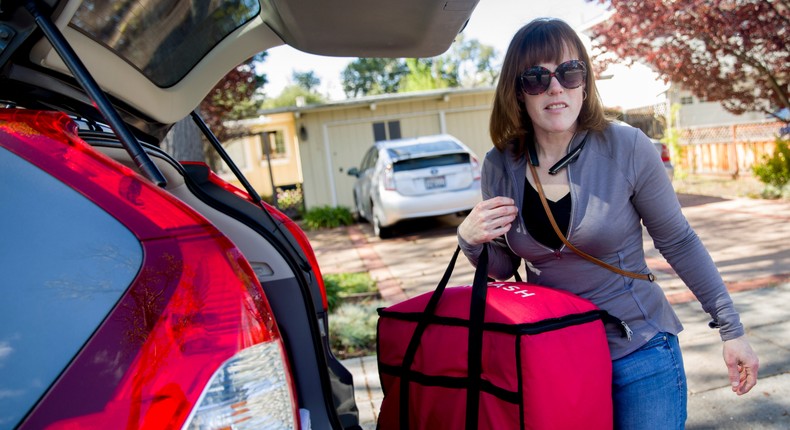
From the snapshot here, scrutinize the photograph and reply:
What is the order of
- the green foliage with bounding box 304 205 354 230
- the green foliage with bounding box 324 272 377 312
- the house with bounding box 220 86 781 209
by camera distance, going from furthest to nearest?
the house with bounding box 220 86 781 209 → the green foliage with bounding box 304 205 354 230 → the green foliage with bounding box 324 272 377 312

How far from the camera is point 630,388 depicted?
1.84m

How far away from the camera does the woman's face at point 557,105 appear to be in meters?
1.99

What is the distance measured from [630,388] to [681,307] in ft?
12.4

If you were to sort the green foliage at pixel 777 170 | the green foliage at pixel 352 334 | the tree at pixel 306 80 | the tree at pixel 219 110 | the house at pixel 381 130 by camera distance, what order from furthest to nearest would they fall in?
the tree at pixel 306 80
the house at pixel 381 130
the green foliage at pixel 777 170
the tree at pixel 219 110
the green foliage at pixel 352 334

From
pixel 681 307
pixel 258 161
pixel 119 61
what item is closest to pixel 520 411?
pixel 119 61

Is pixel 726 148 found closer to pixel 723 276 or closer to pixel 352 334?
pixel 723 276

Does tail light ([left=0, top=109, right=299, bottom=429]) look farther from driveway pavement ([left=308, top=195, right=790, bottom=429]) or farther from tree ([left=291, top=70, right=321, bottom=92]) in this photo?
tree ([left=291, top=70, right=321, bottom=92])

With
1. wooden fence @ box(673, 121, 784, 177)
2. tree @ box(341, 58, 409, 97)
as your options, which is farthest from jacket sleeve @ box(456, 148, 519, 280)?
tree @ box(341, 58, 409, 97)

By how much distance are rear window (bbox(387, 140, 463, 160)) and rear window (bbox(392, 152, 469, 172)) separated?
3.9 inches

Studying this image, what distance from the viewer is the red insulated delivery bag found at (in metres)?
1.64

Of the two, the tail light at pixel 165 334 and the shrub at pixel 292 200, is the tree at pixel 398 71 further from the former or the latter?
the tail light at pixel 165 334

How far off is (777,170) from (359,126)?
30.4 feet

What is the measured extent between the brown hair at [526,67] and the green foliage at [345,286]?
407 cm

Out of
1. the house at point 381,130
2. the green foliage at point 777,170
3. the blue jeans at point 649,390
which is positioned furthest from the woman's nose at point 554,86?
the house at point 381,130
